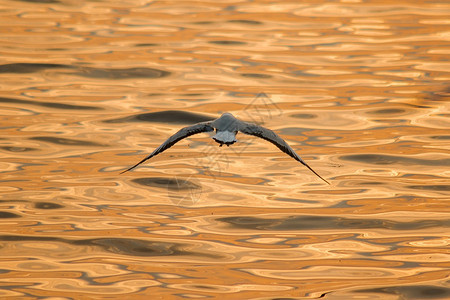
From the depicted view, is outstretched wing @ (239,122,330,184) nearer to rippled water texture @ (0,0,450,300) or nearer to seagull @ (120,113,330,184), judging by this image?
seagull @ (120,113,330,184)

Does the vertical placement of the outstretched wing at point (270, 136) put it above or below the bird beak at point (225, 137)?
below

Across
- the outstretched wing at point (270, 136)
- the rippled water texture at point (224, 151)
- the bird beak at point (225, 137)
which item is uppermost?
the bird beak at point (225, 137)

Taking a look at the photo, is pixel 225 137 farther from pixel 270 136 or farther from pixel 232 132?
pixel 270 136

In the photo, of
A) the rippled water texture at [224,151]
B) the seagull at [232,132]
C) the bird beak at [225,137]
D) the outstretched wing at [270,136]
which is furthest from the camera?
the rippled water texture at [224,151]

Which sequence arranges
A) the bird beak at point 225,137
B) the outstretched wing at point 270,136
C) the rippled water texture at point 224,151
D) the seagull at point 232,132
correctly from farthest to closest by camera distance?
the rippled water texture at point 224,151, the outstretched wing at point 270,136, the seagull at point 232,132, the bird beak at point 225,137

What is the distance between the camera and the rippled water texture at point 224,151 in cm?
1069

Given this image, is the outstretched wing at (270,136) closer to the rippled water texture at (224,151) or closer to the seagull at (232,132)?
the seagull at (232,132)

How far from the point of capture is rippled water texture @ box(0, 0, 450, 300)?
35.1 feet

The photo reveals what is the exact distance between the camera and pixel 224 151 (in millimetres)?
15086

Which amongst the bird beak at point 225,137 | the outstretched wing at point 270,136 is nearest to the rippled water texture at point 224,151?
the outstretched wing at point 270,136

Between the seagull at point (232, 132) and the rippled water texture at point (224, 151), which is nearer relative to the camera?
the seagull at point (232, 132)

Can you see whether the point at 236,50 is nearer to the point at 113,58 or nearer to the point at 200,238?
the point at 113,58

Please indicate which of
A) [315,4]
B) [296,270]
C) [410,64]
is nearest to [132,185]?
[296,270]

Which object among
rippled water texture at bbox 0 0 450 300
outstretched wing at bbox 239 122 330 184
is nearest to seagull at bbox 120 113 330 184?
outstretched wing at bbox 239 122 330 184
